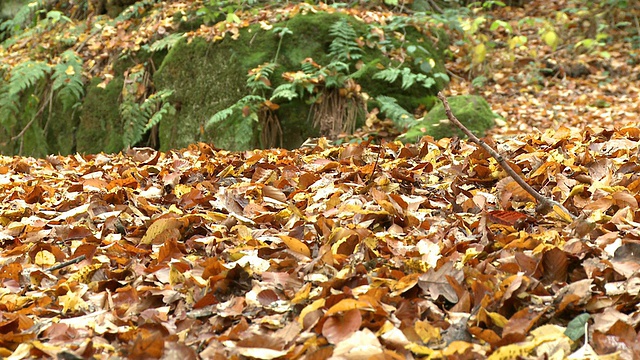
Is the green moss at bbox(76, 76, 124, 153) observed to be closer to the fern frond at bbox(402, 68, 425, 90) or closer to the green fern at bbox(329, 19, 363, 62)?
the green fern at bbox(329, 19, 363, 62)

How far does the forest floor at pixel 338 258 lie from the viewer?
55.7 inches

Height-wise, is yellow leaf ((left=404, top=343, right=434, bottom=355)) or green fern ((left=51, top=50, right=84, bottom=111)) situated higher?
yellow leaf ((left=404, top=343, right=434, bottom=355))

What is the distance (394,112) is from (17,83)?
467cm

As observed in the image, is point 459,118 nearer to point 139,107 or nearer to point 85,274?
point 139,107

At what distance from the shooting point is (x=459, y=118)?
5.39 metres

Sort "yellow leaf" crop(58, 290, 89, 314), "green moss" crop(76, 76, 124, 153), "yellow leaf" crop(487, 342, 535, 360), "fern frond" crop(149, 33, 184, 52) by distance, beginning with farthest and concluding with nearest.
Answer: "green moss" crop(76, 76, 124, 153), "fern frond" crop(149, 33, 184, 52), "yellow leaf" crop(58, 290, 89, 314), "yellow leaf" crop(487, 342, 535, 360)

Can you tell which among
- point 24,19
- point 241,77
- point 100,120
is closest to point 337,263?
point 241,77

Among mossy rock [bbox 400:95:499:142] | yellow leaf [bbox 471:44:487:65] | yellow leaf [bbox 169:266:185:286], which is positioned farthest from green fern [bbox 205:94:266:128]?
yellow leaf [bbox 169:266:185:286]

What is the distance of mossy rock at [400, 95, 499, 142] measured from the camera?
5.16m

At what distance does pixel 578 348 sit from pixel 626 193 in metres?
0.96

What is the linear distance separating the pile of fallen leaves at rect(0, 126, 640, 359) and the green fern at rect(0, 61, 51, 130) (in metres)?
4.88

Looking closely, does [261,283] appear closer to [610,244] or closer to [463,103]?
[610,244]

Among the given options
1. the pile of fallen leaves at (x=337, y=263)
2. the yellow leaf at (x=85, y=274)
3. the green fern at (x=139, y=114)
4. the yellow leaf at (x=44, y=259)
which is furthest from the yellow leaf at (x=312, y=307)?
the green fern at (x=139, y=114)

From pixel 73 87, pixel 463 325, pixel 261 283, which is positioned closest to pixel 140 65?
pixel 73 87
